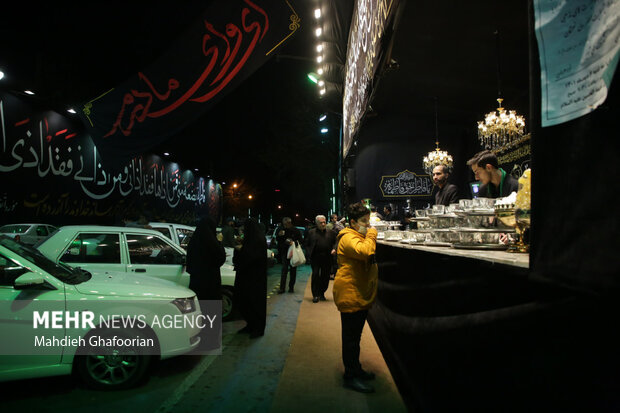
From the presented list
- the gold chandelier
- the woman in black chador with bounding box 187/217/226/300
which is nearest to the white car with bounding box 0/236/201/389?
the woman in black chador with bounding box 187/217/226/300

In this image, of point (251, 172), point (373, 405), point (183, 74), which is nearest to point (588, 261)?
point (373, 405)

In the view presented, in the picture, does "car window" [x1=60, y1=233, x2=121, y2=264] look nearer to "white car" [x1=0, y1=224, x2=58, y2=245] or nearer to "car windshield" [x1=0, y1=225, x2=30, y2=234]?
"white car" [x1=0, y1=224, x2=58, y2=245]

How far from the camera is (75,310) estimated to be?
3646 mm

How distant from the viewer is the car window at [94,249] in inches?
213

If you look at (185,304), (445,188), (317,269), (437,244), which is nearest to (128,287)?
(185,304)

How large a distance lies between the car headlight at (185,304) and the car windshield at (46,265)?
109cm

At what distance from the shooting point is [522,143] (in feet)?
38.4

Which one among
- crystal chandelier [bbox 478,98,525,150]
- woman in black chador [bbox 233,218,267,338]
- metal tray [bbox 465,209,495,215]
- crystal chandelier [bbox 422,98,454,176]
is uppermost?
crystal chandelier [bbox 478,98,525,150]

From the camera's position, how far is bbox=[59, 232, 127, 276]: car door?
539 centimetres

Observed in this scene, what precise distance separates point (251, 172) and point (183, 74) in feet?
124

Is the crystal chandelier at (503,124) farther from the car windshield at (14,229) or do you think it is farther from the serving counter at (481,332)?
the car windshield at (14,229)

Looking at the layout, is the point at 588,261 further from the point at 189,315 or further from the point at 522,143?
the point at 522,143

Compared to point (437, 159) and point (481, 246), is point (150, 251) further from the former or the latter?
point (437, 159)

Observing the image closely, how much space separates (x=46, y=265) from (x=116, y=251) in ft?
5.90
